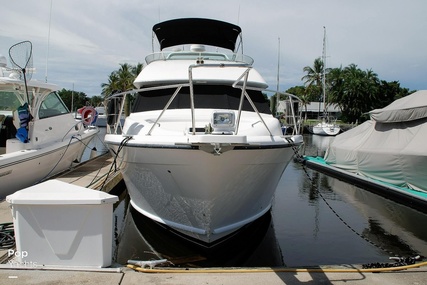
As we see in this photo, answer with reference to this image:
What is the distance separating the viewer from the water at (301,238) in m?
6.11

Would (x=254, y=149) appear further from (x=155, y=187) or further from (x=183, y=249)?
(x=183, y=249)

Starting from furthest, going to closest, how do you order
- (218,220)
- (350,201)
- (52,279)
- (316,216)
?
(350,201) < (316,216) < (218,220) < (52,279)

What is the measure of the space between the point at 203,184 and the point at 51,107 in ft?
22.4

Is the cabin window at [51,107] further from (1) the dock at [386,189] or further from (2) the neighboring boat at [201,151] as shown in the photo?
(1) the dock at [386,189]

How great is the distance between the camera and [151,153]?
17.5ft

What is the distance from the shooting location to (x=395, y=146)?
34.0 feet

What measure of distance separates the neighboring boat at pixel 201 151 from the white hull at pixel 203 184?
15 millimetres

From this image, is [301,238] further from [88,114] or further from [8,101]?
[8,101]

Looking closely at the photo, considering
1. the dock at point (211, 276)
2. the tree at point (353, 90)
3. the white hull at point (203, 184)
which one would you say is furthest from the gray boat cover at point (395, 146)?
the tree at point (353, 90)

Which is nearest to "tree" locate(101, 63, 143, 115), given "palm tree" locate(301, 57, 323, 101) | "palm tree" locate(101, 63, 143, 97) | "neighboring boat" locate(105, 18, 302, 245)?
"palm tree" locate(101, 63, 143, 97)

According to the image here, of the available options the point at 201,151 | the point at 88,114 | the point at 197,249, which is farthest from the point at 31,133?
the point at 201,151

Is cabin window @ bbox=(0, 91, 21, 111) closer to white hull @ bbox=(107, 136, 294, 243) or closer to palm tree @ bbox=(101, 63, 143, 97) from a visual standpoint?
white hull @ bbox=(107, 136, 294, 243)

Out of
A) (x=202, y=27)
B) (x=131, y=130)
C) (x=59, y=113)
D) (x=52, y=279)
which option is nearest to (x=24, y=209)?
(x=52, y=279)

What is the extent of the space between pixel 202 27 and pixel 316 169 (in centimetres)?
883
